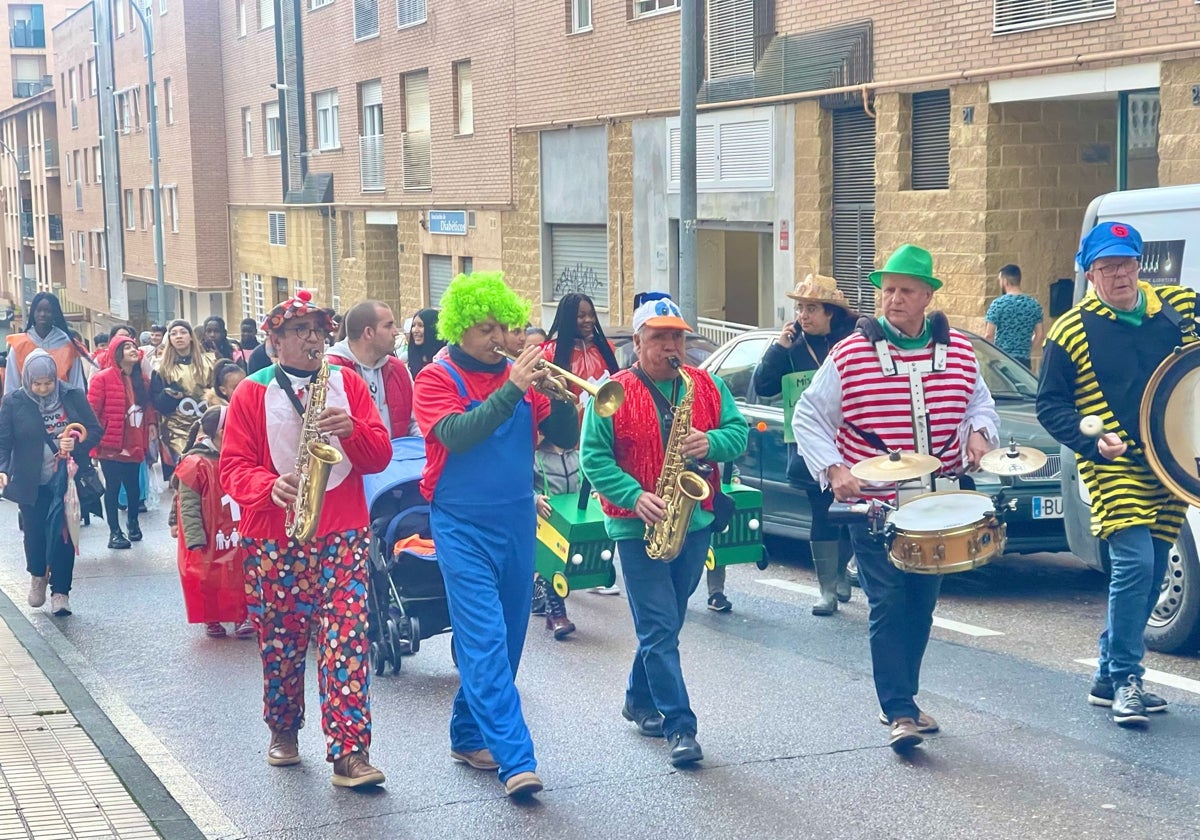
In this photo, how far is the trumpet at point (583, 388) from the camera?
6.08 m

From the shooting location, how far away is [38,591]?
1068 centimetres

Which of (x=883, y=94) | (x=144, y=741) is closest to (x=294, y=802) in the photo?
(x=144, y=741)

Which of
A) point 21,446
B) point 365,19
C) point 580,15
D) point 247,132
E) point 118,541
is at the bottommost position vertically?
point 118,541

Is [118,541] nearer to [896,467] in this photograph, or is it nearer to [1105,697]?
[1105,697]

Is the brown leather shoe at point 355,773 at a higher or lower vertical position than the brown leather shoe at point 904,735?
lower

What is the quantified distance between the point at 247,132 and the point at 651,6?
24.5m

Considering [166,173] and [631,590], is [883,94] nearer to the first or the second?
[631,590]

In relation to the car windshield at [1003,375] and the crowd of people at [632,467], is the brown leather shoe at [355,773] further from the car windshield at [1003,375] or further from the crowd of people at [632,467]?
the car windshield at [1003,375]

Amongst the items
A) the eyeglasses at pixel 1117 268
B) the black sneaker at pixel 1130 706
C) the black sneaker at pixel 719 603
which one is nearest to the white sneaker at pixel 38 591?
the black sneaker at pixel 719 603

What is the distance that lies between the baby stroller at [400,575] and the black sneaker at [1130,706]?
10.6ft

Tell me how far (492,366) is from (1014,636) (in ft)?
11.8

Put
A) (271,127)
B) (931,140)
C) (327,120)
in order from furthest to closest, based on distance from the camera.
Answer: (271,127), (327,120), (931,140)

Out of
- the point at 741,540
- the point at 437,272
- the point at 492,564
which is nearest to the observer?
the point at 492,564

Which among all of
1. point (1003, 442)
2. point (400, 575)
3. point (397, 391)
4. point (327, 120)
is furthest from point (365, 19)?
point (400, 575)
